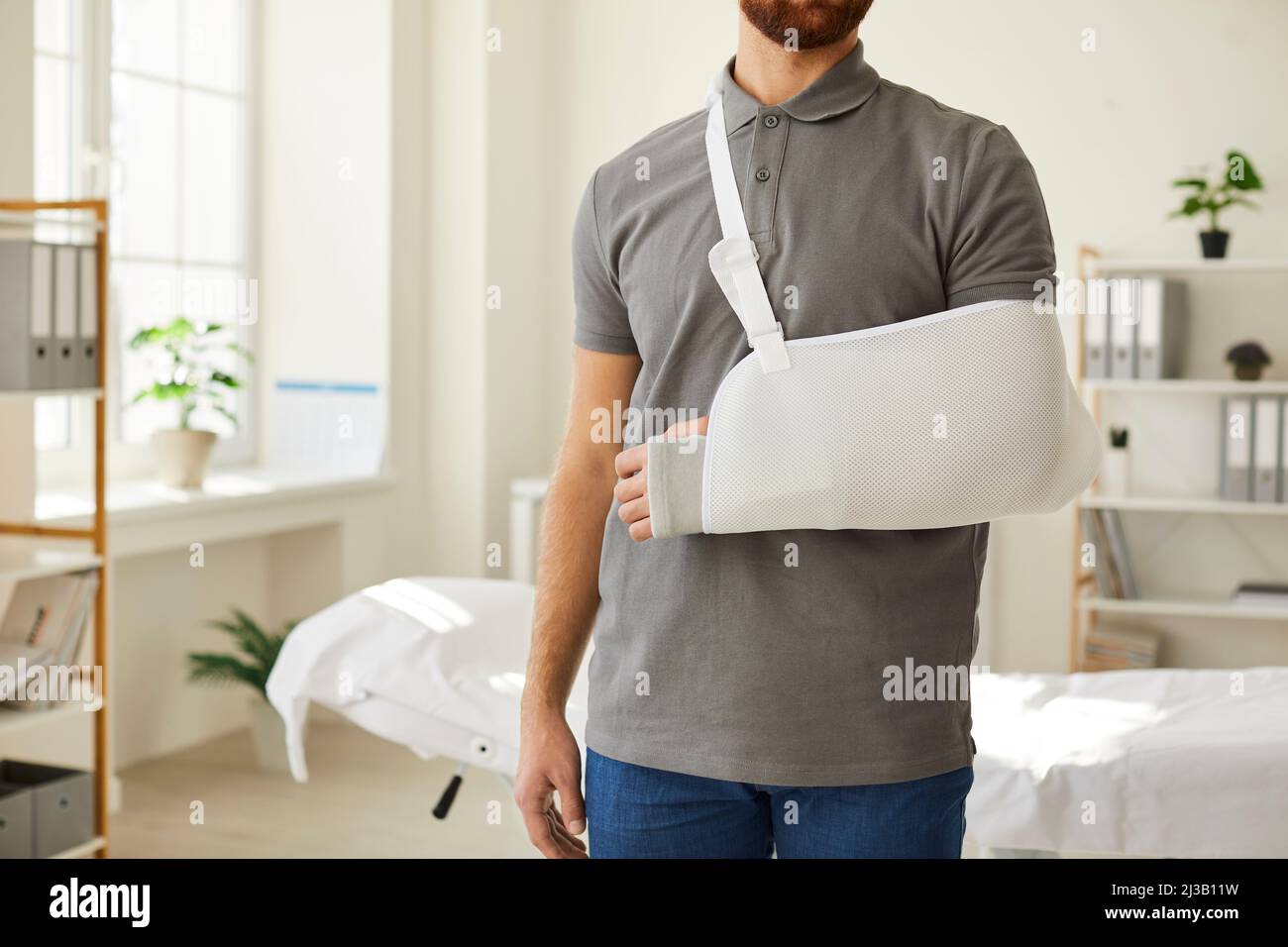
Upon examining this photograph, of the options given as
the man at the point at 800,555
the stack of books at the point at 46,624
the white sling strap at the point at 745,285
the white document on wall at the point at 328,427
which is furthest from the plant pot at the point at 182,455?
the white sling strap at the point at 745,285

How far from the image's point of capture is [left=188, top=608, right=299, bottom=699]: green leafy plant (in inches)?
138

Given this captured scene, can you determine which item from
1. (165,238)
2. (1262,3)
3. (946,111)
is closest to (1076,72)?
(1262,3)

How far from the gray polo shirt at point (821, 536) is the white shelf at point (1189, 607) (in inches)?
111

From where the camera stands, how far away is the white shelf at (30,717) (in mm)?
2443

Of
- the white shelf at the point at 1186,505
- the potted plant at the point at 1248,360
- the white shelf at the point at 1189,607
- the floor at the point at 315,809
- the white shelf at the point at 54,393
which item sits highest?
the potted plant at the point at 1248,360

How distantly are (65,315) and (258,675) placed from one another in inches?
51.3

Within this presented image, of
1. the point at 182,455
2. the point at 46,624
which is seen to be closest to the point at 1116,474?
the point at 182,455

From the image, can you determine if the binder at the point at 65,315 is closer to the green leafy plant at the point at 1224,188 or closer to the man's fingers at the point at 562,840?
the man's fingers at the point at 562,840

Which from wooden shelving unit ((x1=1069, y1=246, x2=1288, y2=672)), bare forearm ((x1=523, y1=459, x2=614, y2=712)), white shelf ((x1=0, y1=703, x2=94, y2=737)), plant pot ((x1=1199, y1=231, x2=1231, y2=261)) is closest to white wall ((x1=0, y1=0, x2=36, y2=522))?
white shelf ((x1=0, y1=703, x2=94, y2=737))

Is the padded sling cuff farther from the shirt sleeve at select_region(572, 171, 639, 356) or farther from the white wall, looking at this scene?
the white wall

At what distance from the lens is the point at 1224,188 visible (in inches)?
141

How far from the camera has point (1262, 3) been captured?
370 centimetres

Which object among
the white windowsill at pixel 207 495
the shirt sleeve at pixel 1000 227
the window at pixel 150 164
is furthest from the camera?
the window at pixel 150 164
